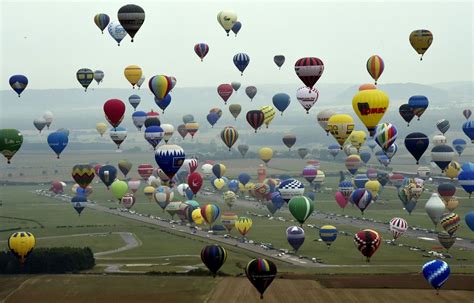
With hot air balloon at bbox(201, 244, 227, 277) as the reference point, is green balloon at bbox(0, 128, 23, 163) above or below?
above

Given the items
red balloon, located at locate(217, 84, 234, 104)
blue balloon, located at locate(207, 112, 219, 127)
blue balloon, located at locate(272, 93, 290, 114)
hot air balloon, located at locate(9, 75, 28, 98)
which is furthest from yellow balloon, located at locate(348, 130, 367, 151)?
hot air balloon, located at locate(9, 75, 28, 98)

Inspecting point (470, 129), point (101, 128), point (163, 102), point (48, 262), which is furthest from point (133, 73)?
point (101, 128)

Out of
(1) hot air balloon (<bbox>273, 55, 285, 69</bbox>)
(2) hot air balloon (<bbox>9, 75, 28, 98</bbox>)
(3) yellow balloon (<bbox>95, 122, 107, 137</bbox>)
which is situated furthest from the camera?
(3) yellow balloon (<bbox>95, 122, 107, 137</bbox>)

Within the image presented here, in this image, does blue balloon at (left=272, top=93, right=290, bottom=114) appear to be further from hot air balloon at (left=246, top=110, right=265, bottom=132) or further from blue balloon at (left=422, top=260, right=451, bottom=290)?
blue balloon at (left=422, top=260, right=451, bottom=290)

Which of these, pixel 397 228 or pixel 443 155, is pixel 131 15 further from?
pixel 443 155

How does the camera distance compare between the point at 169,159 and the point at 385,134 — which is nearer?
the point at 169,159

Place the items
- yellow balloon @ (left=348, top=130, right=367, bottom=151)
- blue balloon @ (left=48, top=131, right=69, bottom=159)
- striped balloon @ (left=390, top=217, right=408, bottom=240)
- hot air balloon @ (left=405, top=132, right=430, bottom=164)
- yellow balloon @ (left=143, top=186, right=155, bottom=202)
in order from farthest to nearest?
yellow balloon @ (left=143, top=186, right=155, bottom=202)
yellow balloon @ (left=348, top=130, right=367, bottom=151)
blue balloon @ (left=48, top=131, right=69, bottom=159)
striped balloon @ (left=390, top=217, right=408, bottom=240)
hot air balloon @ (left=405, top=132, right=430, bottom=164)

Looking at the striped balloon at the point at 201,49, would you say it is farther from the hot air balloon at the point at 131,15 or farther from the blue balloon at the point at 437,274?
the blue balloon at the point at 437,274
